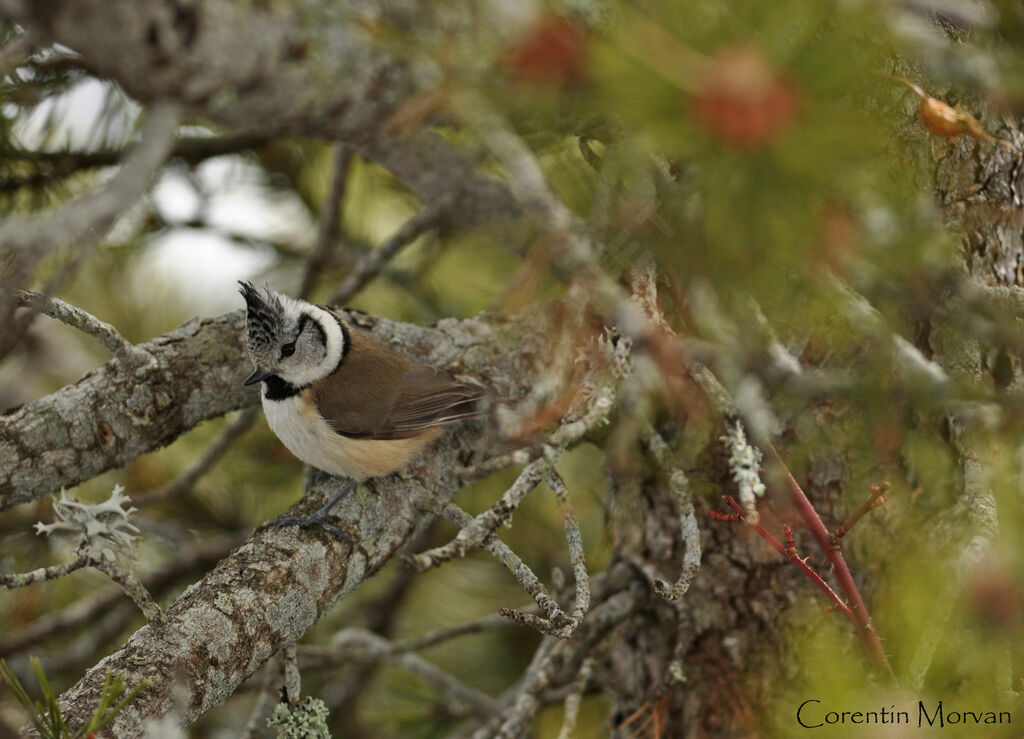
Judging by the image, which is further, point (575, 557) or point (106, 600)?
point (106, 600)

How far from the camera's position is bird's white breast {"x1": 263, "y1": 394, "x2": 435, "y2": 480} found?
2.04 m

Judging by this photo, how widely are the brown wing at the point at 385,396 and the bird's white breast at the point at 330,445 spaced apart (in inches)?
1.5

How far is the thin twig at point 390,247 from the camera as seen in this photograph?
2340 millimetres

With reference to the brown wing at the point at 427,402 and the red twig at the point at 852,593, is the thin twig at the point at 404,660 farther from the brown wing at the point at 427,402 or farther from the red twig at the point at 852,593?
the red twig at the point at 852,593

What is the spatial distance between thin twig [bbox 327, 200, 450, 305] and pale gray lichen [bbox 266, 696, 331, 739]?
1.16 m

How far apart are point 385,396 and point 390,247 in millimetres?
435

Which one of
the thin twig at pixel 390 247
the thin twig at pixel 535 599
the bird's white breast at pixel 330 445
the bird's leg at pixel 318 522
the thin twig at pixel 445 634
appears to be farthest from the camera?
the thin twig at pixel 390 247

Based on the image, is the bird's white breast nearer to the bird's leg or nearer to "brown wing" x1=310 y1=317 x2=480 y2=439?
"brown wing" x1=310 y1=317 x2=480 y2=439

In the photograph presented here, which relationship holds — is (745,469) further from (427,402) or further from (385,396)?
(385,396)

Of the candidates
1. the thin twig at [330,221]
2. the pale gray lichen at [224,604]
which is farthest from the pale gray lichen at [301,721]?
the thin twig at [330,221]

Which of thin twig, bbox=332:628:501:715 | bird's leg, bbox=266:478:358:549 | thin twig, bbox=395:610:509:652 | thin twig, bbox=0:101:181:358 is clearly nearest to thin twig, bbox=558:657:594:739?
thin twig, bbox=395:610:509:652

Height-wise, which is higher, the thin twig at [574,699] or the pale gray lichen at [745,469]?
the pale gray lichen at [745,469]

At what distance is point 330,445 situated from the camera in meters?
2.10

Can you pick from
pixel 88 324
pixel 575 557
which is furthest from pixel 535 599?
pixel 88 324
